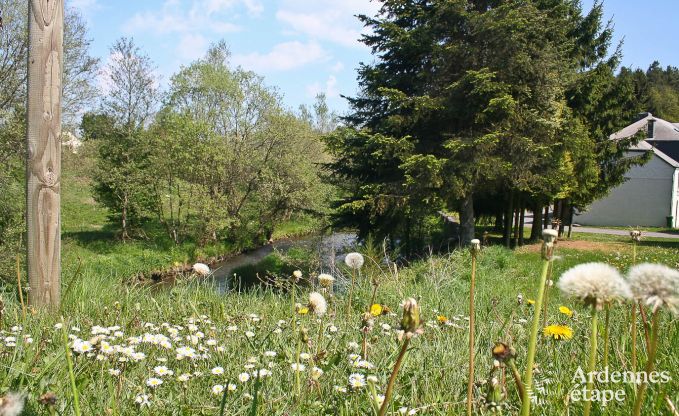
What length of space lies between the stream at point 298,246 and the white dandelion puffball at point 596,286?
11.6 meters

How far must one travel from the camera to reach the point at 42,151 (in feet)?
12.9

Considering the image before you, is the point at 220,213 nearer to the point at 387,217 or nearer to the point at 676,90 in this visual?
the point at 387,217

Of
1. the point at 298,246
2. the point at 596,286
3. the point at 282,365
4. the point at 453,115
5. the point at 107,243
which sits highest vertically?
the point at 453,115

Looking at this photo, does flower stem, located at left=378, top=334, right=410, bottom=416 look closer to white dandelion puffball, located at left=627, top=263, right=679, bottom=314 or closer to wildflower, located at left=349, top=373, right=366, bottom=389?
white dandelion puffball, located at left=627, top=263, right=679, bottom=314

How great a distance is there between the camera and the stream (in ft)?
53.4

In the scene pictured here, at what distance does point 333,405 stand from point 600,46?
2362 centimetres

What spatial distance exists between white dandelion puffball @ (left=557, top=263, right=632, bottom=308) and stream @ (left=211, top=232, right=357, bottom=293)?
11.6 metres

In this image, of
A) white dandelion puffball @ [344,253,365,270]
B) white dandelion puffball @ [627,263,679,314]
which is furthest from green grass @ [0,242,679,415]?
white dandelion puffball @ [627,263,679,314]

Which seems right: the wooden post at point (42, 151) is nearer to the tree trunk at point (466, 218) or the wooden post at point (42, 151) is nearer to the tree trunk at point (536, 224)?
the tree trunk at point (466, 218)

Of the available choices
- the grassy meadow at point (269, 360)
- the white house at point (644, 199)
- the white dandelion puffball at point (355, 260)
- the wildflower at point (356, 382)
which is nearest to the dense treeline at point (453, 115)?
the grassy meadow at point (269, 360)

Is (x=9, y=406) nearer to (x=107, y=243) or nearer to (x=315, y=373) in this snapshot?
(x=315, y=373)

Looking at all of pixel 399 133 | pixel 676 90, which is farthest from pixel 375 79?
pixel 676 90

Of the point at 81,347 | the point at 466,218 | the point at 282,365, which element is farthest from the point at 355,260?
the point at 466,218

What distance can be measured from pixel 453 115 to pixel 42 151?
520 inches
